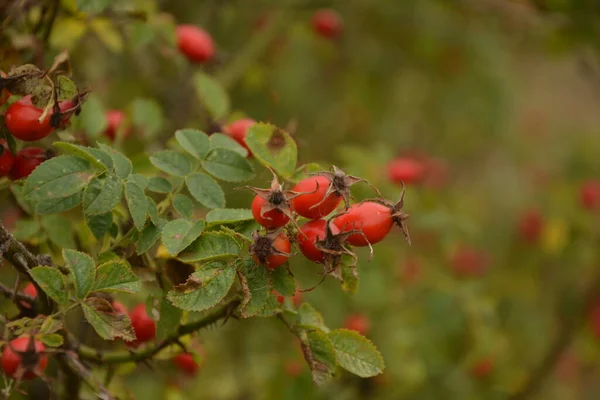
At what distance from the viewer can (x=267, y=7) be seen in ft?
11.0

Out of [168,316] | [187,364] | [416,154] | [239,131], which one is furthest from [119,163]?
[416,154]

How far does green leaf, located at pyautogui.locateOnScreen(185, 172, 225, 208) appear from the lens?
4.07 ft

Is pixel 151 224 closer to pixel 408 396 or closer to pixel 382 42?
pixel 408 396

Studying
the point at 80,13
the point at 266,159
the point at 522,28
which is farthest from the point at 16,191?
the point at 522,28

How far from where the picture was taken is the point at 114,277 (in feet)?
3.62

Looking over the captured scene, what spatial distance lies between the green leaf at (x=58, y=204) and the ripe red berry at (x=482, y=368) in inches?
79.9

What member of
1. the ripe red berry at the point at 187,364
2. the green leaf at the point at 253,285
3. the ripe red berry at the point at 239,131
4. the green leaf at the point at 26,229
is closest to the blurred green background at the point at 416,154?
the ripe red berry at the point at 187,364

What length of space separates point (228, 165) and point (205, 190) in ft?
0.20

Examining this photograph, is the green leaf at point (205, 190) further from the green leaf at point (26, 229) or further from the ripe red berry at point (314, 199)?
the green leaf at point (26, 229)

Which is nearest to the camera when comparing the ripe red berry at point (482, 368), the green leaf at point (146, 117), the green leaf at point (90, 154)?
the green leaf at point (90, 154)

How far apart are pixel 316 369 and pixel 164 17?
1225 mm

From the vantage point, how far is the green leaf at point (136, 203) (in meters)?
1.09

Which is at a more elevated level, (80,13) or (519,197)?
(80,13)

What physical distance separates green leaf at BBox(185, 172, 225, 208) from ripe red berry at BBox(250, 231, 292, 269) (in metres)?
0.23
